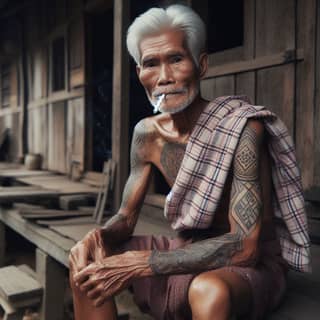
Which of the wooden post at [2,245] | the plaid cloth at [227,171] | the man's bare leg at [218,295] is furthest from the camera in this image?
the wooden post at [2,245]

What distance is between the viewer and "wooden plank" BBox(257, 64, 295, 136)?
9.71ft

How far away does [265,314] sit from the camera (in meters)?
1.71

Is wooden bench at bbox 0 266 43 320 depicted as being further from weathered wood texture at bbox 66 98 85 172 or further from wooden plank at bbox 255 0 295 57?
weathered wood texture at bbox 66 98 85 172

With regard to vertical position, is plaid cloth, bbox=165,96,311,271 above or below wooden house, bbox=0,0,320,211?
below

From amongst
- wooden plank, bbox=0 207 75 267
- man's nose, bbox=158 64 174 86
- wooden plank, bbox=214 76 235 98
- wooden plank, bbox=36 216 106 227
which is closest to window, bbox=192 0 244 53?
wooden plank, bbox=214 76 235 98

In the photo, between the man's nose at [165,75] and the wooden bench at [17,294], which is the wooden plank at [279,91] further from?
the wooden bench at [17,294]

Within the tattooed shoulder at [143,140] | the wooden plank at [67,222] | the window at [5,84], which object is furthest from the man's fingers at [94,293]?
the window at [5,84]

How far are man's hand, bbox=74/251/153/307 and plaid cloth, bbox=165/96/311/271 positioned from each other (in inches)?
11.3

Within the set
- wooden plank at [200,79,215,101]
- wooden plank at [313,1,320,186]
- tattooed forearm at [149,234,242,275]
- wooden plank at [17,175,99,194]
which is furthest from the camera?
wooden plank at [17,175,99,194]

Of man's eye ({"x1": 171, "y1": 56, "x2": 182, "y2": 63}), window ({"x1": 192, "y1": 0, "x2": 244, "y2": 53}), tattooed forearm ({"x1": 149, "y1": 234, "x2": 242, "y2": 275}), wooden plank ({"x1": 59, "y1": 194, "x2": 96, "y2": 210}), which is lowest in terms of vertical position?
wooden plank ({"x1": 59, "y1": 194, "x2": 96, "y2": 210})

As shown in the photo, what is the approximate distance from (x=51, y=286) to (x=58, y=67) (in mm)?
4817

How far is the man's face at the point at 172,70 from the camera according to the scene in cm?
178

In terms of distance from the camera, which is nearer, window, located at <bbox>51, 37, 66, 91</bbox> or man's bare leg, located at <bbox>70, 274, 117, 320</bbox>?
man's bare leg, located at <bbox>70, 274, 117, 320</bbox>

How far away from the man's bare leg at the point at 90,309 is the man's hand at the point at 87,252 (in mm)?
99
